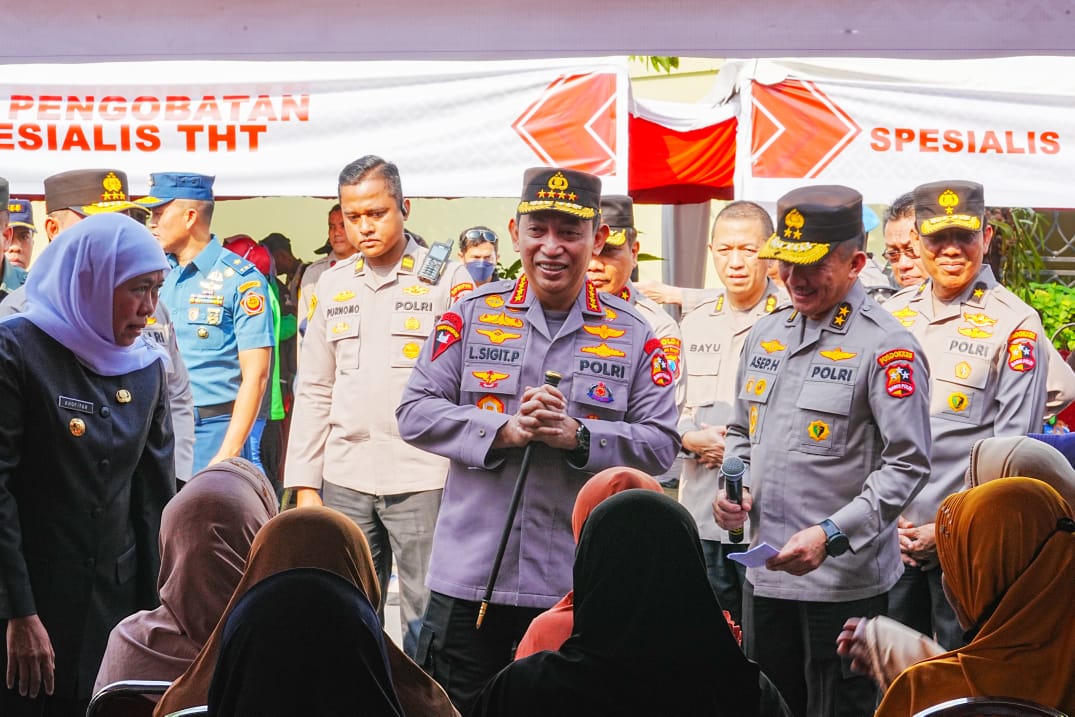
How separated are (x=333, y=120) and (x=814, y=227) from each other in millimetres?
1838

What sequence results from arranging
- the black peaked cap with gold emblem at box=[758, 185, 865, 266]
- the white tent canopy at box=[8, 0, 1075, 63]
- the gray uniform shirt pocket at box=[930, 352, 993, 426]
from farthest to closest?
1. the gray uniform shirt pocket at box=[930, 352, 993, 426]
2. the black peaked cap with gold emblem at box=[758, 185, 865, 266]
3. the white tent canopy at box=[8, 0, 1075, 63]

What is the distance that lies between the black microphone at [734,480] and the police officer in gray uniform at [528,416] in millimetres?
362

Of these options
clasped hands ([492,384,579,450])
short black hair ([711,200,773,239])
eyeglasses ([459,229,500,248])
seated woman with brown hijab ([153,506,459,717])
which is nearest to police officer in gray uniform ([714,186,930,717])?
clasped hands ([492,384,579,450])

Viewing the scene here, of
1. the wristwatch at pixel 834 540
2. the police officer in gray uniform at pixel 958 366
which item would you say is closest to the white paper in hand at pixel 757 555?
the wristwatch at pixel 834 540

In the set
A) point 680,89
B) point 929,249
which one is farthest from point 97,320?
point 680,89

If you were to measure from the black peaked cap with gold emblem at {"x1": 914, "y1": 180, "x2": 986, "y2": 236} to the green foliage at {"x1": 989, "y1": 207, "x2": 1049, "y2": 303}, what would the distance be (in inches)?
190

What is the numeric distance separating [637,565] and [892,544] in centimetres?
204

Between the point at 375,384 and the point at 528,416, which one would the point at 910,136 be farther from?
the point at 375,384

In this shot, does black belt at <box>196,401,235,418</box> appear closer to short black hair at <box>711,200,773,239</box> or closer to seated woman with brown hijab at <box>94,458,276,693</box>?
short black hair at <box>711,200,773,239</box>

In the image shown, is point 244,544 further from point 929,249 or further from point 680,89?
point 680,89

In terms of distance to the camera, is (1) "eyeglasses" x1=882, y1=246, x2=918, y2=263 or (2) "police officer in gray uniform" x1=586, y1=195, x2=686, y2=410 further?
(1) "eyeglasses" x1=882, y1=246, x2=918, y2=263

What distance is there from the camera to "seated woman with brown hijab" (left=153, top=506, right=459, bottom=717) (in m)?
2.75

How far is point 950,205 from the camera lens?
215 inches

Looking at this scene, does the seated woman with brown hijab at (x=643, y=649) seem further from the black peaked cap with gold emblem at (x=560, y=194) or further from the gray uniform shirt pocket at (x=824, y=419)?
the gray uniform shirt pocket at (x=824, y=419)
